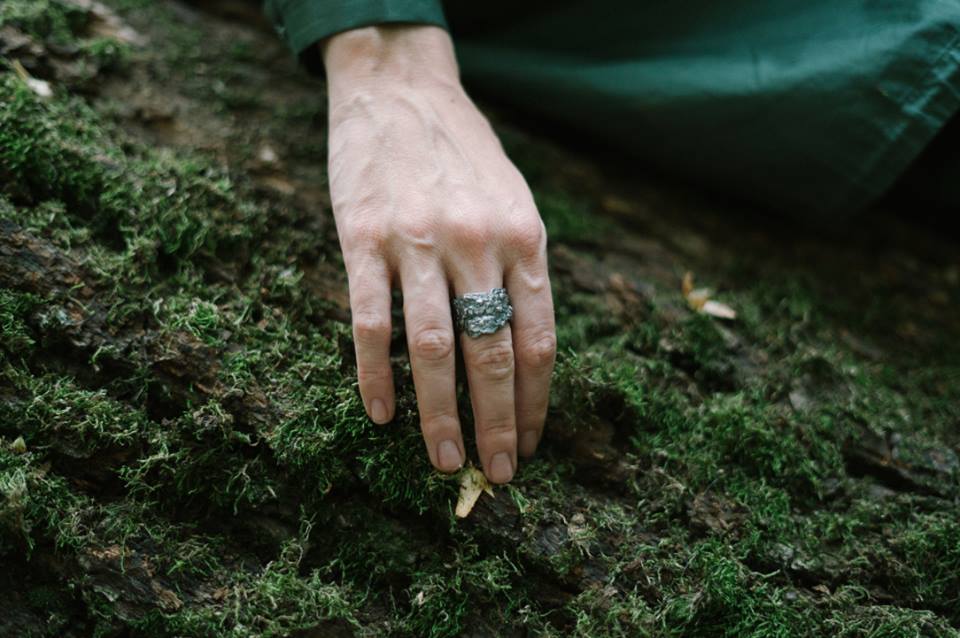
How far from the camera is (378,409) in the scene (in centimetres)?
157

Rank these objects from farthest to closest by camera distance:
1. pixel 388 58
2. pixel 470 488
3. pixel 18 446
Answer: pixel 388 58, pixel 470 488, pixel 18 446

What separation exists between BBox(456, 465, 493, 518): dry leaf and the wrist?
1038 mm

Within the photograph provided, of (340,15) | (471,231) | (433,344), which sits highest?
(340,15)

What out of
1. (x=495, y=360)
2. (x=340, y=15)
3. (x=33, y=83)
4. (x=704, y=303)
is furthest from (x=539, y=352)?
(x=33, y=83)

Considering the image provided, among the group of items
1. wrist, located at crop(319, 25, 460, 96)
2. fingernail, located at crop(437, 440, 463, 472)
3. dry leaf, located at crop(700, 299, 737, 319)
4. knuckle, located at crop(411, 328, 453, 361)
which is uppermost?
wrist, located at crop(319, 25, 460, 96)

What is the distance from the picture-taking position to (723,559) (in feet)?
5.13

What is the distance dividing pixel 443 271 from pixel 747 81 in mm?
1241

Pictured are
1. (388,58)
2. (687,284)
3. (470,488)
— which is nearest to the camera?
(470,488)

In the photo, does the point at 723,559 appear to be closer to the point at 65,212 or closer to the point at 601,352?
the point at 601,352

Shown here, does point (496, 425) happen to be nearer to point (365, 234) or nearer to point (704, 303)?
point (365, 234)

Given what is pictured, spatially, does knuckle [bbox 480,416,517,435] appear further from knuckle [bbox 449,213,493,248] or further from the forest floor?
knuckle [bbox 449,213,493,248]

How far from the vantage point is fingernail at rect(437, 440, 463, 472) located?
5.07 feet

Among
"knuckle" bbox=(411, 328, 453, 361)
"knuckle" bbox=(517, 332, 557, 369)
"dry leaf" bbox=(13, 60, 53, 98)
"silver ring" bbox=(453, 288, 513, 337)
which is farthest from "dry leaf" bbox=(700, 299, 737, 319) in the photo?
"dry leaf" bbox=(13, 60, 53, 98)

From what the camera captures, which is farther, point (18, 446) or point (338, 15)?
point (338, 15)
